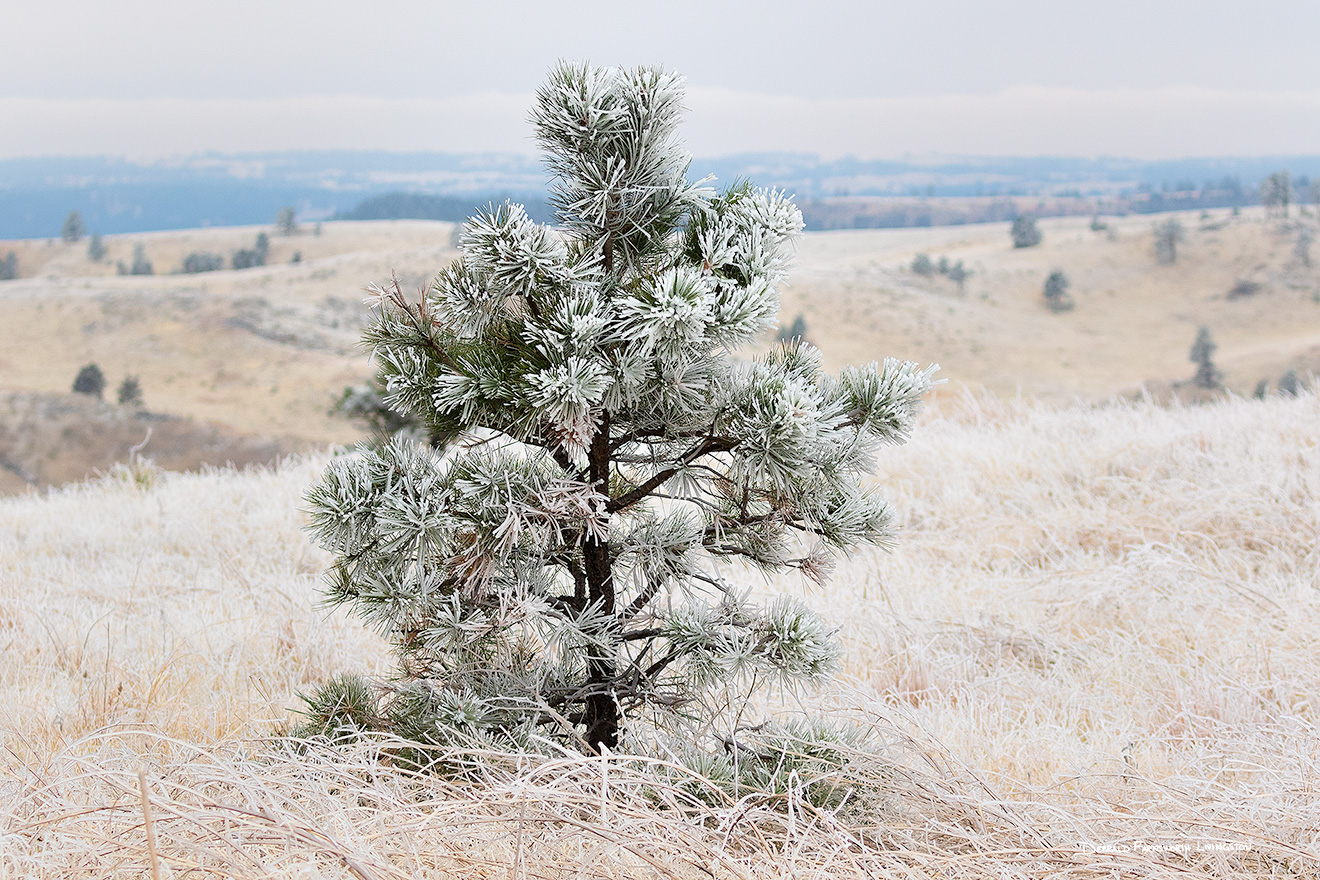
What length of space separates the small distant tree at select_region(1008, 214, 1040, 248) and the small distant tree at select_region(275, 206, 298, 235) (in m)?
73.0

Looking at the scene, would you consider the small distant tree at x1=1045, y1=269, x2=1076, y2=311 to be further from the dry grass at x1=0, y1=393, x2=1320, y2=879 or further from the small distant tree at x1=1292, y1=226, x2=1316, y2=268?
the dry grass at x1=0, y1=393, x2=1320, y2=879

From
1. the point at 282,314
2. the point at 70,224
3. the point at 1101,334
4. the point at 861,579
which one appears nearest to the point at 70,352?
the point at 282,314

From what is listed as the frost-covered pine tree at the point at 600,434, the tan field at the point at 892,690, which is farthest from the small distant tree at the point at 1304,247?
the frost-covered pine tree at the point at 600,434

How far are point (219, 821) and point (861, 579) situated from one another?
10.9 feet

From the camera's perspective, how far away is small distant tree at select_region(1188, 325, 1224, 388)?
50125 mm

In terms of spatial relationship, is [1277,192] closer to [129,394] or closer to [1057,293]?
[1057,293]

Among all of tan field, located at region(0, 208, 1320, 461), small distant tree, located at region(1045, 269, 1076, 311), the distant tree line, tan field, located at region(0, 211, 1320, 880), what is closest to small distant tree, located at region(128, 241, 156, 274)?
tan field, located at region(0, 208, 1320, 461)

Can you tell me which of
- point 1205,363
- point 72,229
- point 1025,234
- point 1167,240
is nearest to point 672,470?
point 1205,363

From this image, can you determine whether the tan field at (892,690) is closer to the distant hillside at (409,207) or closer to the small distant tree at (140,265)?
the small distant tree at (140,265)

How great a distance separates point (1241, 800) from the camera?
1988 millimetres

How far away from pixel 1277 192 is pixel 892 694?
89300 millimetres

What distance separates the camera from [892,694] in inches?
114

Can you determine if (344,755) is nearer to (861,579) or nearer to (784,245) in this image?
(784,245)

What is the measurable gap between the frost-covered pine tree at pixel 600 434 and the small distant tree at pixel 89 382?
5553 cm
